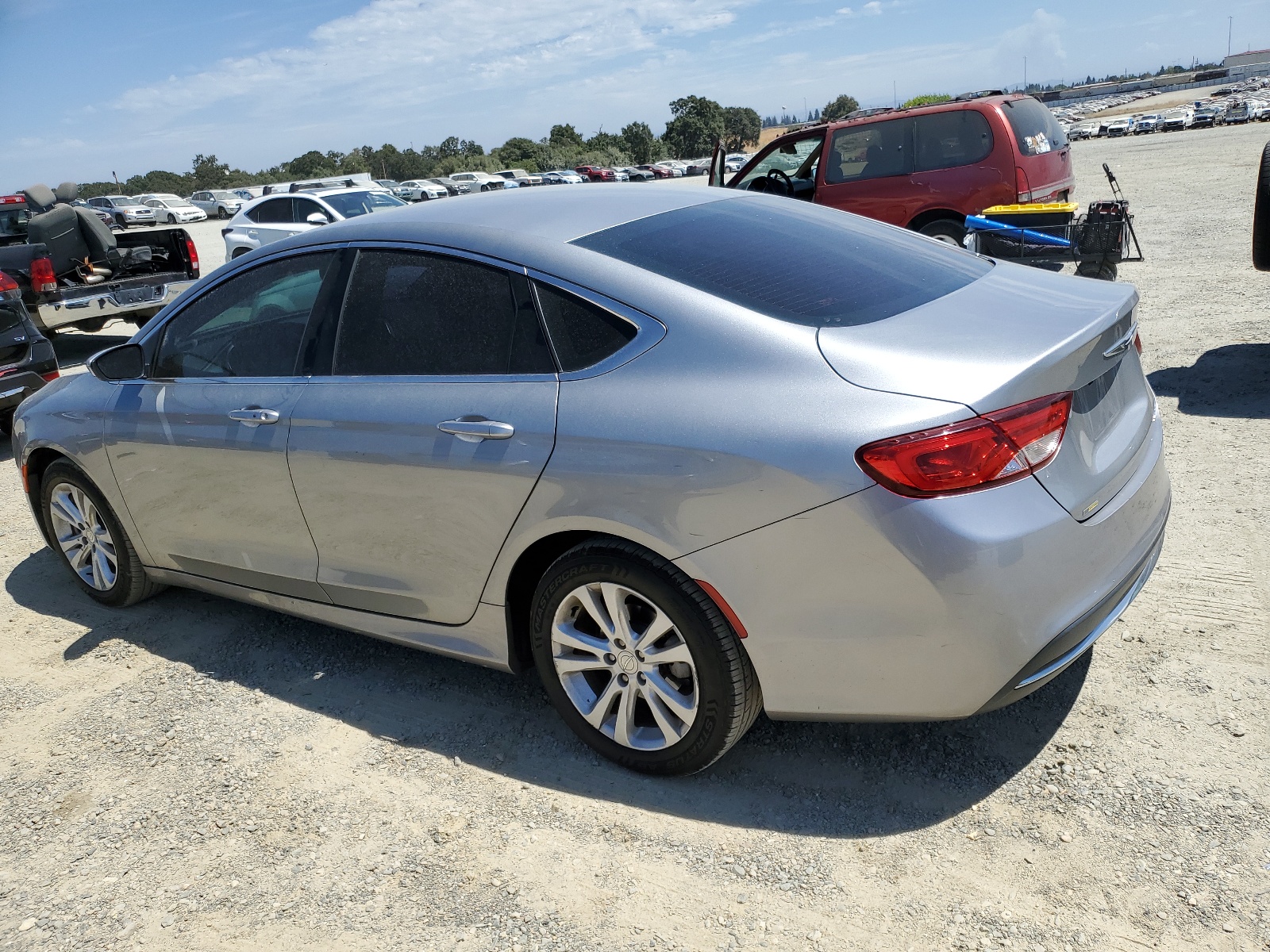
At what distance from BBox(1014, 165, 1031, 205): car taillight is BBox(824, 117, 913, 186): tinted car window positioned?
108 cm

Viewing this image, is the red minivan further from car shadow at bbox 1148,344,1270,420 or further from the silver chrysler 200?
the silver chrysler 200

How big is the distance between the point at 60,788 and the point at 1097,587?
3.29 metres

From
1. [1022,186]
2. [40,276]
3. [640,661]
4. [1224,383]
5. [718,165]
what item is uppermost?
[40,276]

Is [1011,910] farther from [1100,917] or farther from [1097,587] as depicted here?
[1097,587]

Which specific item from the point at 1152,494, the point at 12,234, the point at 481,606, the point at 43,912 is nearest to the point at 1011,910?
the point at 1152,494

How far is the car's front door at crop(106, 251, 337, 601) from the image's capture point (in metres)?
3.56

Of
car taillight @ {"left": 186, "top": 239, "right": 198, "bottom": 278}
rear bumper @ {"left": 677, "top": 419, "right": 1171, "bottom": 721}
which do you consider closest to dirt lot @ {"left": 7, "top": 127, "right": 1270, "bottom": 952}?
rear bumper @ {"left": 677, "top": 419, "right": 1171, "bottom": 721}

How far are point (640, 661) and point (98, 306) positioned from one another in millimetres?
10044

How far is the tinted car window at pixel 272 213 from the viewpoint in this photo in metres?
16.7

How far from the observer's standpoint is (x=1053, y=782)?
280 cm

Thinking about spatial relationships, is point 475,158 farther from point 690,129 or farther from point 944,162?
point 944,162

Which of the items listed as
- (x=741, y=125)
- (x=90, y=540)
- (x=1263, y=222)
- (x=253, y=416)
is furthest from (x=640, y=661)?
(x=741, y=125)

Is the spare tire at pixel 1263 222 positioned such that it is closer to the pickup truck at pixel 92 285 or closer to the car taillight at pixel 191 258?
the pickup truck at pixel 92 285

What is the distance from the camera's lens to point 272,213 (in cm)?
1684
